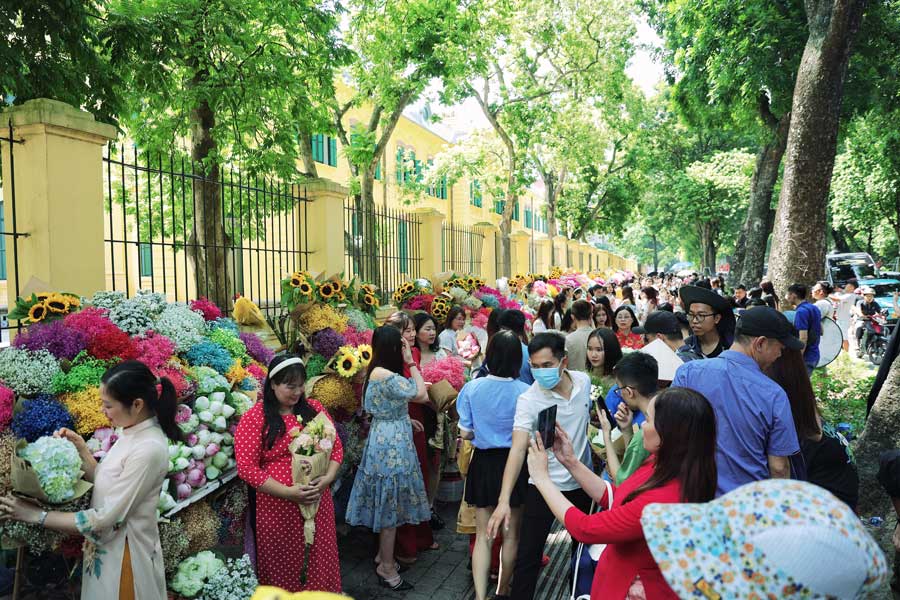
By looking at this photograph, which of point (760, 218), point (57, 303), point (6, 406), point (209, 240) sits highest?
point (760, 218)

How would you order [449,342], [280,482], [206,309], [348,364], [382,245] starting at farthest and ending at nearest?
[382,245]
[449,342]
[206,309]
[348,364]
[280,482]

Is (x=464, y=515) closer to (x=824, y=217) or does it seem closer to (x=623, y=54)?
(x=824, y=217)

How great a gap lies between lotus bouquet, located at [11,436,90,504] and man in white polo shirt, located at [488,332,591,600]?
2280mm

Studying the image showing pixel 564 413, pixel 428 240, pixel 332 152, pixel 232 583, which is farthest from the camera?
pixel 332 152

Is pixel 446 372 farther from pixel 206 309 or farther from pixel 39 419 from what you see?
pixel 39 419

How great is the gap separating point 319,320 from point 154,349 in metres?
1.95

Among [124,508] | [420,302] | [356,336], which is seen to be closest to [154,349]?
[124,508]

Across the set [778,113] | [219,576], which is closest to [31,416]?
[219,576]

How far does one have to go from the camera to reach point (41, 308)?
13.4 feet

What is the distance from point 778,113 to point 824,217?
5.24 m

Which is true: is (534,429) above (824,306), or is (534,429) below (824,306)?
below

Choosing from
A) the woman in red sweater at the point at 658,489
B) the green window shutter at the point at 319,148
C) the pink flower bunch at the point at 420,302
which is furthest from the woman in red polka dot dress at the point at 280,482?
the green window shutter at the point at 319,148

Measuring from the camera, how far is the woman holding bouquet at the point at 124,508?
2758mm

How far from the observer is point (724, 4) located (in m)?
12.6
